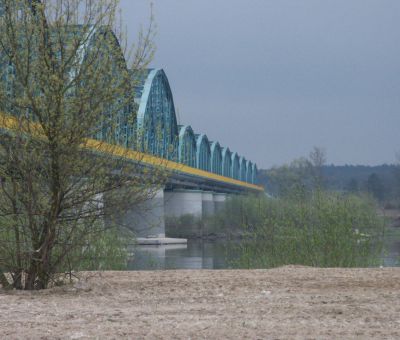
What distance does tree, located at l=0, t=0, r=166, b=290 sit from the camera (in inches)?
402

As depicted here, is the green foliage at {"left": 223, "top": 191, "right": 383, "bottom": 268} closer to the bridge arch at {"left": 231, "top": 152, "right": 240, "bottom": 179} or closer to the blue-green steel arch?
the bridge arch at {"left": 231, "top": 152, "right": 240, "bottom": 179}

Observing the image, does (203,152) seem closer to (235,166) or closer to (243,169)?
(235,166)

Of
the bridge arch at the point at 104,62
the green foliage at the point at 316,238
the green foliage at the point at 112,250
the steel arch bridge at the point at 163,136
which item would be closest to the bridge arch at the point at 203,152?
the steel arch bridge at the point at 163,136

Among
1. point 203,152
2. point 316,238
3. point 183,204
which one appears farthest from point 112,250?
point 203,152

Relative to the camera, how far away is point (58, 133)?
33.3 feet

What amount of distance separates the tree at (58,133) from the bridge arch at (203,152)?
8108 cm

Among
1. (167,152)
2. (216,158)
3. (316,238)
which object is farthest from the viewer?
(216,158)

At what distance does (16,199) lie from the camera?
10.5m

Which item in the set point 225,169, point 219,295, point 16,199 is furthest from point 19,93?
point 225,169

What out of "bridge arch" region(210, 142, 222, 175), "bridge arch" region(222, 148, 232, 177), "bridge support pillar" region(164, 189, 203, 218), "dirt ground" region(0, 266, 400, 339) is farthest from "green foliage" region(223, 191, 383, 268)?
"bridge arch" region(222, 148, 232, 177)

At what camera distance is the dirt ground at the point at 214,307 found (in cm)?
694

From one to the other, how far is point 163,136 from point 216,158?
101198 mm

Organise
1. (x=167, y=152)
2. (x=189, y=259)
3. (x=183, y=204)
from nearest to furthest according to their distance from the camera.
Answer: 1. (x=167, y=152)
2. (x=189, y=259)
3. (x=183, y=204)

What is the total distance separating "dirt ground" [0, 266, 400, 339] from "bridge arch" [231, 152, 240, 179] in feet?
398
